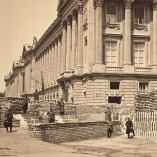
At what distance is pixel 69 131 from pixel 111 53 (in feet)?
84.8

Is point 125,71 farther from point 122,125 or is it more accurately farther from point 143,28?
point 122,125

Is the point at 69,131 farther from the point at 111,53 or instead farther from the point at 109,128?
the point at 111,53

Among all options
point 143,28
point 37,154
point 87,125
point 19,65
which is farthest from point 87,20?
point 19,65

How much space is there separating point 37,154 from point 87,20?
38380 millimetres

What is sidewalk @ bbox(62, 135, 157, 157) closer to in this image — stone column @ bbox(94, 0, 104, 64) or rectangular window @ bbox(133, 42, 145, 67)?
stone column @ bbox(94, 0, 104, 64)

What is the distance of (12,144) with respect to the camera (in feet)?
87.0

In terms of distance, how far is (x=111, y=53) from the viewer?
57.8 m

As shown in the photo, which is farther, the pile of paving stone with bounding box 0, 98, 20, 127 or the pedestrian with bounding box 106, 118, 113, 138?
the pile of paving stone with bounding box 0, 98, 20, 127

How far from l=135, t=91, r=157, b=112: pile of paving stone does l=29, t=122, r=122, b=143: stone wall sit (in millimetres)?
2669

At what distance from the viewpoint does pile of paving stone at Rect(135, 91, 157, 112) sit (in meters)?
37.4

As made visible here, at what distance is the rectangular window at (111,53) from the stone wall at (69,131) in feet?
65.6

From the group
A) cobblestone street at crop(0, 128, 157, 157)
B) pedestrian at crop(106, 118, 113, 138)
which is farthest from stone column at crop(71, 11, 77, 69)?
cobblestone street at crop(0, 128, 157, 157)

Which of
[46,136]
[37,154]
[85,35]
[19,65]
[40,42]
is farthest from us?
[19,65]

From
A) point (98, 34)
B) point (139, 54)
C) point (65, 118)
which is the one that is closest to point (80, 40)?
point (98, 34)
